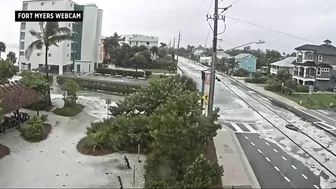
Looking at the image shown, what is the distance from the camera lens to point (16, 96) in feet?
82.1

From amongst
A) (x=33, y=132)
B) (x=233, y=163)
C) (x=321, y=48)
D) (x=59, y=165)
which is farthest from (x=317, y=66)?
(x=59, y=165)

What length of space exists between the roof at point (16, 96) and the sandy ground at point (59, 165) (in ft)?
5.61

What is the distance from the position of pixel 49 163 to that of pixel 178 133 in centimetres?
730

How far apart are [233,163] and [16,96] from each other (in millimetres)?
14660

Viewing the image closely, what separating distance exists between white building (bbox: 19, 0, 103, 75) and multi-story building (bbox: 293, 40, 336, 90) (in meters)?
37.2

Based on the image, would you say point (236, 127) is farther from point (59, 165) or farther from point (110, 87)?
point (110, 87)

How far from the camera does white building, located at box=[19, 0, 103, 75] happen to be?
6594 cm

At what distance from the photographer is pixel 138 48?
281 ft

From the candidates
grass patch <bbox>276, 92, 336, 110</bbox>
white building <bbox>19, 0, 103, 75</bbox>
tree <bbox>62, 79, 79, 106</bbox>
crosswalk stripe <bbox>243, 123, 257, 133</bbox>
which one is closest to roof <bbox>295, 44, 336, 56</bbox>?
grass patch <bbox>276, 92, 336, 110</bbox>

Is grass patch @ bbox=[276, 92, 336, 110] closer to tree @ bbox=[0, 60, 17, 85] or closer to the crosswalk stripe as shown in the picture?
the crosswalk stripe

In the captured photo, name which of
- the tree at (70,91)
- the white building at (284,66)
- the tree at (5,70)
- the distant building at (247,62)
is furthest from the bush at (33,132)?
the distant building at (247,62)

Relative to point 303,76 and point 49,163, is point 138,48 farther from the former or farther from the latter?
point 49,163

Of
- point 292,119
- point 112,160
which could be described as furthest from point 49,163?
point 292,119

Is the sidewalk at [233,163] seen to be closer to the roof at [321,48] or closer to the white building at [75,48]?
the roof at [321,48]
